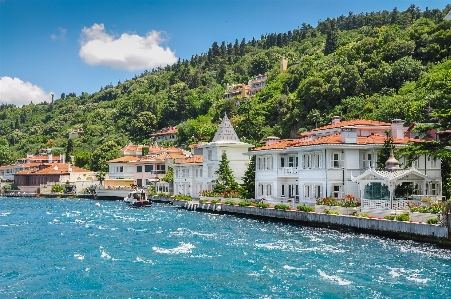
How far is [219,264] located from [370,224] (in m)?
12.9

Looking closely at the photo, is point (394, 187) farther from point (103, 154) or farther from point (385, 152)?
point (103, 154)

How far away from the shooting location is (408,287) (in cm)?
2312

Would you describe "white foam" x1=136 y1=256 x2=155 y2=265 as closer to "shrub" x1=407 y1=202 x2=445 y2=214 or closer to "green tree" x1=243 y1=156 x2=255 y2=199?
"shrub" x1=407 y1=202 x2=445 y2=214

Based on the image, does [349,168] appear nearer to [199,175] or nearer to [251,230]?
[251,230]

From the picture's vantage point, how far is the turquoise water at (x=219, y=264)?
23312 mm

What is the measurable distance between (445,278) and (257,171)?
3617cm

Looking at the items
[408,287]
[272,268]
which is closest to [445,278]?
[408,287]

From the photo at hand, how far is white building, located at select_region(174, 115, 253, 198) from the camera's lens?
70.4 metres

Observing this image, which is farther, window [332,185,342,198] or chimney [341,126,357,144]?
window [332,185,342,198]

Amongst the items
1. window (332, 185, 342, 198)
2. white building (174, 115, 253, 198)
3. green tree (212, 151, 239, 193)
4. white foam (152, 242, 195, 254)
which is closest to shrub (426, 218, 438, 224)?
white foam (152, 242, 195, 254)

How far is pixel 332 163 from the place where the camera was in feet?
156

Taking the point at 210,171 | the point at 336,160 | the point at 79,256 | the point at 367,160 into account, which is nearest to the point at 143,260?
the point at 79,256

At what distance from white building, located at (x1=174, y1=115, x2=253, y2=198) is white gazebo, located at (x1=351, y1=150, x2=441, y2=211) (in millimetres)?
28070

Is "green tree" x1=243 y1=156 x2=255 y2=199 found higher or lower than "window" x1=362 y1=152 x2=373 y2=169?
lower
